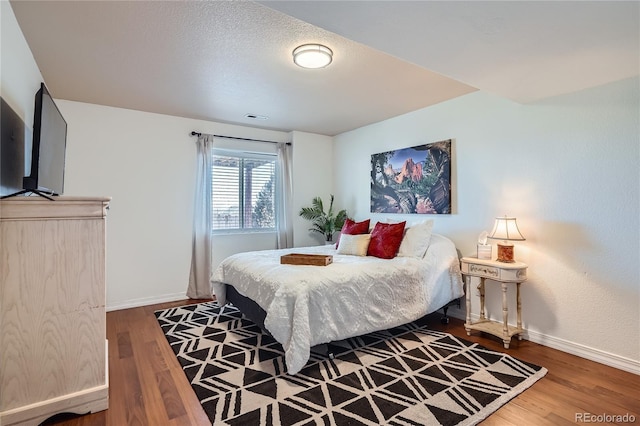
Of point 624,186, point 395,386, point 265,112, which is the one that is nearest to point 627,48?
point 624,186

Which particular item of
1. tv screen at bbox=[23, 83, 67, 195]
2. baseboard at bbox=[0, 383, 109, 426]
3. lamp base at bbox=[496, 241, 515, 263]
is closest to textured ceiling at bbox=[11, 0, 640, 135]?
tv screen at bbox=[23, 83, 67, 195]

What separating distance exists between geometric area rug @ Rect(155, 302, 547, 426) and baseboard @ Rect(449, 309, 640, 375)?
54 centimetres

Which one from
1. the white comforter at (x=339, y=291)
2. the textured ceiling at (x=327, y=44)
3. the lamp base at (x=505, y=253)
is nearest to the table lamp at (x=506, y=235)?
the lamp base at (x=505, y=253)

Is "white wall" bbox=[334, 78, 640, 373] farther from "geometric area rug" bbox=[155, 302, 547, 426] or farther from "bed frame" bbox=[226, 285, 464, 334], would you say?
"geometric area rug" bbox=[155, 302, 547, 426]

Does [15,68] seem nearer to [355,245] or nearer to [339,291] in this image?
[339,291]

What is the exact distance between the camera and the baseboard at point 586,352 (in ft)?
7.60

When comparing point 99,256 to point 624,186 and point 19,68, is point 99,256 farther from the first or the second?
point 624,186

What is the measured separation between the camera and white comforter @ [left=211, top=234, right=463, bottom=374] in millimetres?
2271

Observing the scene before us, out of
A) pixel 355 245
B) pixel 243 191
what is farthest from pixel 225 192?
pixel 355 245

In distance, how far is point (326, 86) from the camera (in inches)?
121

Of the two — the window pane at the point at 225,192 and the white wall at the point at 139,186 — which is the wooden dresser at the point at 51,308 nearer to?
the white wall at the point at 139,186

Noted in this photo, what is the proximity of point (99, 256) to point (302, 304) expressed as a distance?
1.32m

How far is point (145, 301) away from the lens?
3.92 metres

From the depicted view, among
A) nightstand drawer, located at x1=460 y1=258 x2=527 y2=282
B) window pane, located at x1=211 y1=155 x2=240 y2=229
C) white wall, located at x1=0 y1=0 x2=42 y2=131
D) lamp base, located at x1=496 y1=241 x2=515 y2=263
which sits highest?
white wall, located at x1=0 y1=0 x2=42 y2=131
